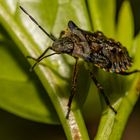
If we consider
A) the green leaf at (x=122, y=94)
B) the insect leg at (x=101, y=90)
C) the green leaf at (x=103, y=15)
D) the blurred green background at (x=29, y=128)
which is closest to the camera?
the green leaf at (x=122, y=94)

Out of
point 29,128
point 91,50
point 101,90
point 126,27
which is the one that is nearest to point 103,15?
point 126,27

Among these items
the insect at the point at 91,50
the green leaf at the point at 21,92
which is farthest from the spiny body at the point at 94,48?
the green leaf at the point at 21,92

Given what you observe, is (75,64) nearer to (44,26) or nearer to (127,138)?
(44,26)

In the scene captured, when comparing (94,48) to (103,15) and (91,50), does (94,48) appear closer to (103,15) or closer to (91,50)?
(91,50)

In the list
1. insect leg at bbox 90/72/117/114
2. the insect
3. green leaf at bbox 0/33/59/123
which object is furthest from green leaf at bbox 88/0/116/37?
green leaf at bbox 0/33/59/123

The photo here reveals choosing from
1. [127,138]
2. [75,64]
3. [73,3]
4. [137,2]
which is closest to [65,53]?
[75,64]

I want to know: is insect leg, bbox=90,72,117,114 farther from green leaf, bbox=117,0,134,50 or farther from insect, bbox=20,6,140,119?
green leaf, bbox=117,0,134,50

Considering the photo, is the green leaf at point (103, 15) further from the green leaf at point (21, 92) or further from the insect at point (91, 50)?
the green leaf at point (21, 92)

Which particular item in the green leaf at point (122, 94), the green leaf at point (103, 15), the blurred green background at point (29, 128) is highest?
the green leaf at point (103, 15)

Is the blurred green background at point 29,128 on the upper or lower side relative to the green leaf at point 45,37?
lower
